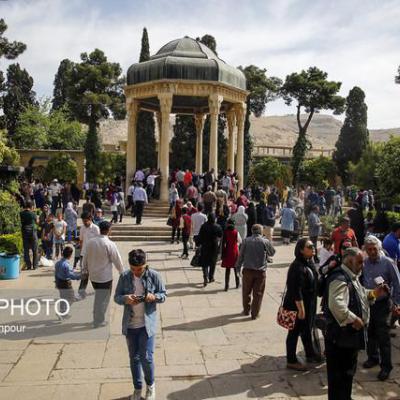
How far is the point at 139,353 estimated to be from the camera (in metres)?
4.52

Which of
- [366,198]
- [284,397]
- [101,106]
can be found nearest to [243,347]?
[284,397]

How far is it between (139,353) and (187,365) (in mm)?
1215

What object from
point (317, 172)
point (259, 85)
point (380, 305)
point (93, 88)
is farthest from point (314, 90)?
point (380, 305)

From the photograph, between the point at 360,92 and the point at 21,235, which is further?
the point at 360,92

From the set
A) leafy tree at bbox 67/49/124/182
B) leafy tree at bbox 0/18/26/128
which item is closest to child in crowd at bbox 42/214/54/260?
leafy tree at bbox 0/18/26/128

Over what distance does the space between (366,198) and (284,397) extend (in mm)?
16477

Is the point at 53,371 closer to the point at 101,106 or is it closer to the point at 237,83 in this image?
the point at 237,83

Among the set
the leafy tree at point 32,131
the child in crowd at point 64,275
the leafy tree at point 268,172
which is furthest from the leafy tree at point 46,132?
the child in crowd at point 64,275

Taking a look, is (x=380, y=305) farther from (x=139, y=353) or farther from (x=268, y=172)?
(x=268, y=172)

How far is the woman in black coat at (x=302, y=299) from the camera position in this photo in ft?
17.8

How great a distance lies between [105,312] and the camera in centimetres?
678

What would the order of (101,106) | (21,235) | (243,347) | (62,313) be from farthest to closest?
(101,106) < (21,235) < (62,313) < (243,347)

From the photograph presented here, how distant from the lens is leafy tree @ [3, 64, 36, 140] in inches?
1667

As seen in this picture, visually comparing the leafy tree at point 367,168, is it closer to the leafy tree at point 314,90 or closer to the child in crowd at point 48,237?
the leafy tree at point 314,90
